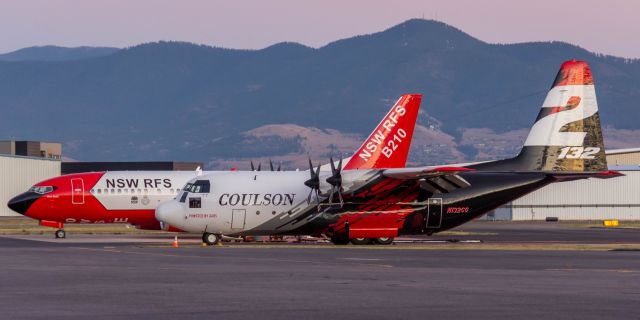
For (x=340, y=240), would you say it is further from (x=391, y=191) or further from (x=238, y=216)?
(x=238, y=216)

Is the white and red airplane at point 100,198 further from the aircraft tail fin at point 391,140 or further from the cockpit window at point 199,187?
the aircraft tail fin at point 391,140

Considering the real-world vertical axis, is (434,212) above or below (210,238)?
above

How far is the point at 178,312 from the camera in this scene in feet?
79.4

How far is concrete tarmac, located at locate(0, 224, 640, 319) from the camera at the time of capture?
2445 cm

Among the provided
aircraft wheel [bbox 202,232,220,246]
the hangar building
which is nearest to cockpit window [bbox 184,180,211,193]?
aircraft wheel [bbox 202,232,220,246]

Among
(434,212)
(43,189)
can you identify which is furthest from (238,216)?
(43,189)

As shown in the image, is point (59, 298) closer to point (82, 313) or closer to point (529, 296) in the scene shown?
point (82, 313)

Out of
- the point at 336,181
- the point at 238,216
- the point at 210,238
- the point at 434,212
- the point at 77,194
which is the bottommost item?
the point at 210,238

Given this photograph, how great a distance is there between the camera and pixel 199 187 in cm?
5806

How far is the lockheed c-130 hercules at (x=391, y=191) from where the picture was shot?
5659cm

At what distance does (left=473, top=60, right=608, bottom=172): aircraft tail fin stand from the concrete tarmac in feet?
28.3

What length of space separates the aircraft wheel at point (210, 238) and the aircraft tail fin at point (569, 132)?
538 inches

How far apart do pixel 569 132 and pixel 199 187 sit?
58.4ft

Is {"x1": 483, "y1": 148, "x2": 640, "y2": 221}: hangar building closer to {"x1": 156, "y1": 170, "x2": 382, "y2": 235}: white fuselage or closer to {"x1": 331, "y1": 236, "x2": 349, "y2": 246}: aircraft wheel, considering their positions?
{"x1": 331, "y1": 236, "x2": 349, "y2": 246}: aircraft wheel
